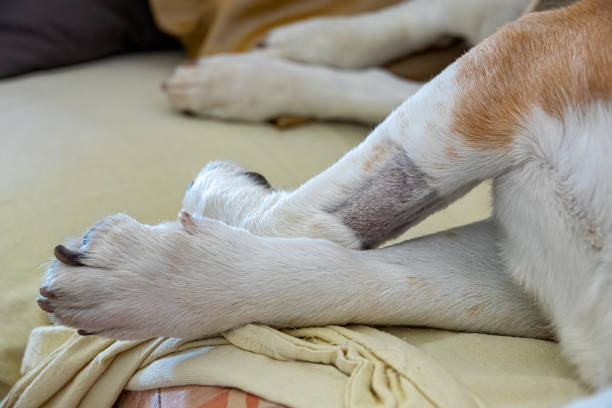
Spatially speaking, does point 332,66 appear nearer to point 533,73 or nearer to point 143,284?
point 533,73

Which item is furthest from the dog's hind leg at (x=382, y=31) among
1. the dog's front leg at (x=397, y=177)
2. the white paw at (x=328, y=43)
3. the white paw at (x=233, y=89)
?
the dog's front leg at (x=397, y=177)

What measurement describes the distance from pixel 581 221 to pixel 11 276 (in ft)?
2.89

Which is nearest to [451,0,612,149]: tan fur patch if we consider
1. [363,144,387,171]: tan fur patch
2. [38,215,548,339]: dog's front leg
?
[363,144,387,171]: tan fur patch

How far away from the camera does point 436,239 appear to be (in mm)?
938

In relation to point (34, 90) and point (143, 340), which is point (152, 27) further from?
point (143, 340)

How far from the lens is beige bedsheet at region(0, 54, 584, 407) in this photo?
2.39 feet

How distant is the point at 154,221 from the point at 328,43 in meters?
0.76

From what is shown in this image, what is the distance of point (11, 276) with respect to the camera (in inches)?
40.7

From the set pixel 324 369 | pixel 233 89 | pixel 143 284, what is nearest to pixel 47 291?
pixel 143 284

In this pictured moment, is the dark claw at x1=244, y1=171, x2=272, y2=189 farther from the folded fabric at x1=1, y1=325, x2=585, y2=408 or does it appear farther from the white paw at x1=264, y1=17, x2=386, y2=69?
the white paw at x1=264, y1=17, x2=386, y2=69

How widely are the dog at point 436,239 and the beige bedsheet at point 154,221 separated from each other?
0.04 meters

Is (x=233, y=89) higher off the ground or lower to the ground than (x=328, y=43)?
lower

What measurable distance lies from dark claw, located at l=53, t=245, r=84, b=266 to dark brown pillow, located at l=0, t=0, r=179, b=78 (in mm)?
1141

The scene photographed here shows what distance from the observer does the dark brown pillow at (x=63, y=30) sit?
1.75 metres
